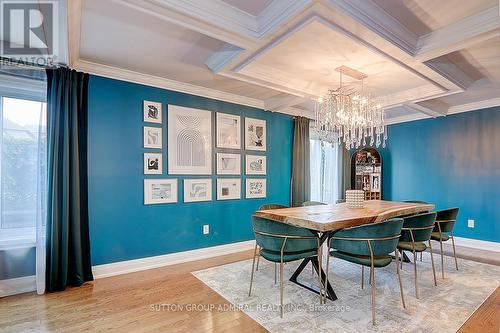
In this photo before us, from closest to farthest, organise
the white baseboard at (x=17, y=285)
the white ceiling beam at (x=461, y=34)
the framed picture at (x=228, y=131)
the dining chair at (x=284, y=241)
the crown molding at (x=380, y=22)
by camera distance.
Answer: the crown molding at (x=380, y=22), the white ceiling beam at (x=461, y=34), the dining chair at (x=284, y=241), the white baseboard at (x=17, y=285), the framed picture at (x=228, y=131)

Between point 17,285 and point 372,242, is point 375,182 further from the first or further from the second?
point 17,285

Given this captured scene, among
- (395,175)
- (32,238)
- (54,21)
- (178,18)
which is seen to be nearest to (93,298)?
(32,238)

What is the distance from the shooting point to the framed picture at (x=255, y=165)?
165 inches

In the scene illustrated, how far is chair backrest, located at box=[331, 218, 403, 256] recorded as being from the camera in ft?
6.76

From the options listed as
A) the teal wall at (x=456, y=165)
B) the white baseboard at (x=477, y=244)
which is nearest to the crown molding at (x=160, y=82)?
the teal wall at (x=456, y=165)

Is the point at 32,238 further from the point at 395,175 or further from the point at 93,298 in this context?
the point at 395,175

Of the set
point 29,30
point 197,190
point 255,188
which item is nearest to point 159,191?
point 197,190

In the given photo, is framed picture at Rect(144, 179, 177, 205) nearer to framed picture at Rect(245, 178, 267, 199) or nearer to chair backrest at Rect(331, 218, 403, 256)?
framed picture at Rect(245, 178, 267, 199)

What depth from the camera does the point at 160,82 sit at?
3340 mm

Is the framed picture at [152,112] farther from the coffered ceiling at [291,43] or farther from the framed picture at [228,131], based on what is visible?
the framed picture at [228,131]

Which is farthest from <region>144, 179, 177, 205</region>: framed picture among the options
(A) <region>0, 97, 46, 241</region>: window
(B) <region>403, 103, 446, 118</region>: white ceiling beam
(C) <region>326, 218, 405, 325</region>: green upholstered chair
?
(B) <region>403, 103, 446, 118</region>: white ceiling beam

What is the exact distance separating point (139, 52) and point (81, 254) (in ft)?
7.26

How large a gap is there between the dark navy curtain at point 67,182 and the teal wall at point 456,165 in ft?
17.9

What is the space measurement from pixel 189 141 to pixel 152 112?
2.00ft
